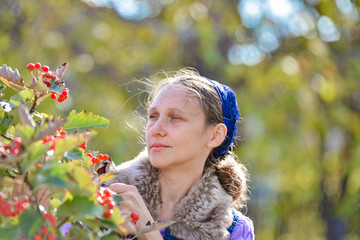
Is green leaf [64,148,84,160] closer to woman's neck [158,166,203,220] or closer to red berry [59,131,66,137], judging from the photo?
red berry [59,131,66,137]

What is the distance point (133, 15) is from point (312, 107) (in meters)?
2.58

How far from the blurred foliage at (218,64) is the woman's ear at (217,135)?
3767 mm

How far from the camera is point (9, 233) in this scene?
1.07 meters

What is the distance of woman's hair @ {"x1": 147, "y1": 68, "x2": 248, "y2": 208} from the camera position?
8.00ft

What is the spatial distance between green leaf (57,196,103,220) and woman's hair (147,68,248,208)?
1.32 meters

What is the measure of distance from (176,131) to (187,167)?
19cm

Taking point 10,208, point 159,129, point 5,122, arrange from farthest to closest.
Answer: point 159,129
point 5,122
point 10,208

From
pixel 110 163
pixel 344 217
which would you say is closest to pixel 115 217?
pixel 110 163

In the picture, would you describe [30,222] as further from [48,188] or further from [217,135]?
[217,135]

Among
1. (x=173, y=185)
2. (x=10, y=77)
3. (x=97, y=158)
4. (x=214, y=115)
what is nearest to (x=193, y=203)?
(x=173, y=185)

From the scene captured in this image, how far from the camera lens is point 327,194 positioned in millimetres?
9375

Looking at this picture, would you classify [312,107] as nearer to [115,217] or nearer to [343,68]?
[343,68]

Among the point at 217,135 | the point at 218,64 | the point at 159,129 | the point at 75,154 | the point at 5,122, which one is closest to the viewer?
the point at 75,154

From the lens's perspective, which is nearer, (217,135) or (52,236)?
(52,236)
